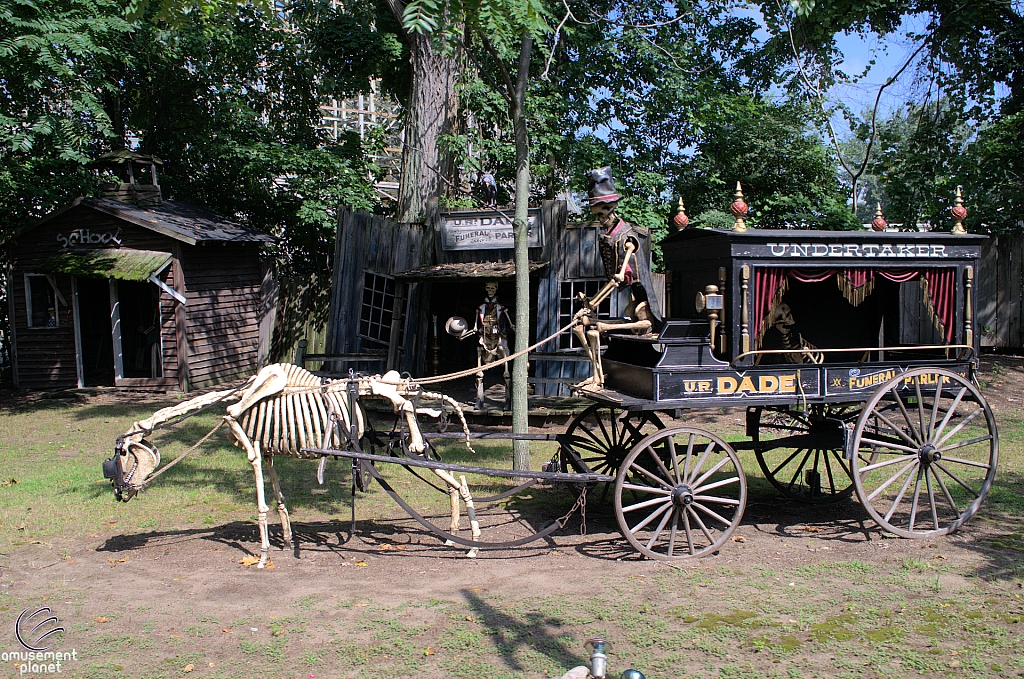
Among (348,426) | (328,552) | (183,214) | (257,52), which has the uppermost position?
(257,52)

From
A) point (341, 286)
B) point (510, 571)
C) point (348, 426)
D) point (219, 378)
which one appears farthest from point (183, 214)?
point (510, 571)

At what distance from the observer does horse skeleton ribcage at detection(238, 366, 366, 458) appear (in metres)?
6.93

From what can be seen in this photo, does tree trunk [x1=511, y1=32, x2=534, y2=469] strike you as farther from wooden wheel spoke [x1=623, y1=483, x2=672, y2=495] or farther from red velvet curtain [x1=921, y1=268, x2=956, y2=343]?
red velvet curtain [x1=921, y1=268, x2=956, y2=343]

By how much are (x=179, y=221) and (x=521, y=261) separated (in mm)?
10973

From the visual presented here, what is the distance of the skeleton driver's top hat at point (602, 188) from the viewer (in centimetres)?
718

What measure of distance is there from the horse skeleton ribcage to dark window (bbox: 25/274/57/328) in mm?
12372

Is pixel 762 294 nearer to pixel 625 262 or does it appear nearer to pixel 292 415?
pixel 625 262

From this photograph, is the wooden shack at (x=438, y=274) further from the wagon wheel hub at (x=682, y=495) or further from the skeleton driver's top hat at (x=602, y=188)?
the wagon wheel hub at (x=682, y=495)

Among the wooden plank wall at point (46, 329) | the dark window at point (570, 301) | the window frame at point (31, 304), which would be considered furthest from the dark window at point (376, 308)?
the window frame at point (31, 304)

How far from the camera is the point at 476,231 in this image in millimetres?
14500

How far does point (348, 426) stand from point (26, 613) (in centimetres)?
271

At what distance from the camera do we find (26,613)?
5.62 meters

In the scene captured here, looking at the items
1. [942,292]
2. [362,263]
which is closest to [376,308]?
[362,263]

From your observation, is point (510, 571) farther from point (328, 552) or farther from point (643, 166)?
point (643, 166)
